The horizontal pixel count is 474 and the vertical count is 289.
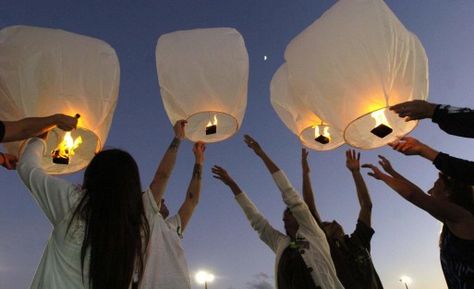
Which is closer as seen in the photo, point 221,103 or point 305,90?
point 305,90

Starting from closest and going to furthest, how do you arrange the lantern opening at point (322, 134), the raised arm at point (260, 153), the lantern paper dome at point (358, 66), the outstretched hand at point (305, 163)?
the lantern paper dome at point (358, 66)
the raised arm at point (260, 153)
the lantern opening at point (322, 134)
the outstretched hand at point (305, 163)

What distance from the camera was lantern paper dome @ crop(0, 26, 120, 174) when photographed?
9.52 feet

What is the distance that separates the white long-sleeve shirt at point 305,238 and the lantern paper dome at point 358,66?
2.69ft

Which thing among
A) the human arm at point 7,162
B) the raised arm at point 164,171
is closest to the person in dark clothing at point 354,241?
the raised arm at point 164,171

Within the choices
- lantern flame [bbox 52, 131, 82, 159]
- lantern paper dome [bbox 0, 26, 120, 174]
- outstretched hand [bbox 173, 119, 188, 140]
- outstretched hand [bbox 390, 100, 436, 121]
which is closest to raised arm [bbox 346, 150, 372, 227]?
outstretched hand [bbox 390, 100, 436, 121]

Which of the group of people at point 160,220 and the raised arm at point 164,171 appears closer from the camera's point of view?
the group of people at point 160,220

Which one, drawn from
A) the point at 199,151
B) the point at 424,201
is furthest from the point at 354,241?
the point at 199,151

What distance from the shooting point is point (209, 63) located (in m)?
3.62

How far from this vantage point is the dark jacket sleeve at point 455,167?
8.71ft

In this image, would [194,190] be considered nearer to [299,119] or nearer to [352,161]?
[299,119]

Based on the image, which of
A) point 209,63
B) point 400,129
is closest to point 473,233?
point 400,129

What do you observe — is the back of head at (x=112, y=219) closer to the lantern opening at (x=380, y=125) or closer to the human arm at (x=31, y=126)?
the human arm at (x=31, y=126)

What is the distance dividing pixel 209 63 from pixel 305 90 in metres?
0.93

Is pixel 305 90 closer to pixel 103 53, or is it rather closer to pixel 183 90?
pixel 183 90
